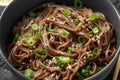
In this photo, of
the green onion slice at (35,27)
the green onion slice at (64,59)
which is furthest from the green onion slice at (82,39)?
the green onion slice at (35,27)

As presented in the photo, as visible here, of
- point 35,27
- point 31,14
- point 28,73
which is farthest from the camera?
point 31,14

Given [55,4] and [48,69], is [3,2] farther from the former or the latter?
[48,69]

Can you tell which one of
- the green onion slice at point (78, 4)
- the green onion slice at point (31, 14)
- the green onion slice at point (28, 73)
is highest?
the green onion slice at point (78, 4)

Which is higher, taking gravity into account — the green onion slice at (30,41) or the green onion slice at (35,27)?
the green onion slice at (35,27)

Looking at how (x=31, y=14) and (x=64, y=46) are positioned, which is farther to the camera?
(x=31, y=14)

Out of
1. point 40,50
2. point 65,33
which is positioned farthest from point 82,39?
point 40,50

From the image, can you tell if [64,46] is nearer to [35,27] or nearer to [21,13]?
[35,27]

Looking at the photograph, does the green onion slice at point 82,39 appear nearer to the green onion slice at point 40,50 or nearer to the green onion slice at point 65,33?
the green onion slice at point 65,33

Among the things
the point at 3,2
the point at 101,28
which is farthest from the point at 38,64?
the point at 3,2

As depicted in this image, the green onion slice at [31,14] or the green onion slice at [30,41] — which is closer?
the green onion slice at [30,41]
